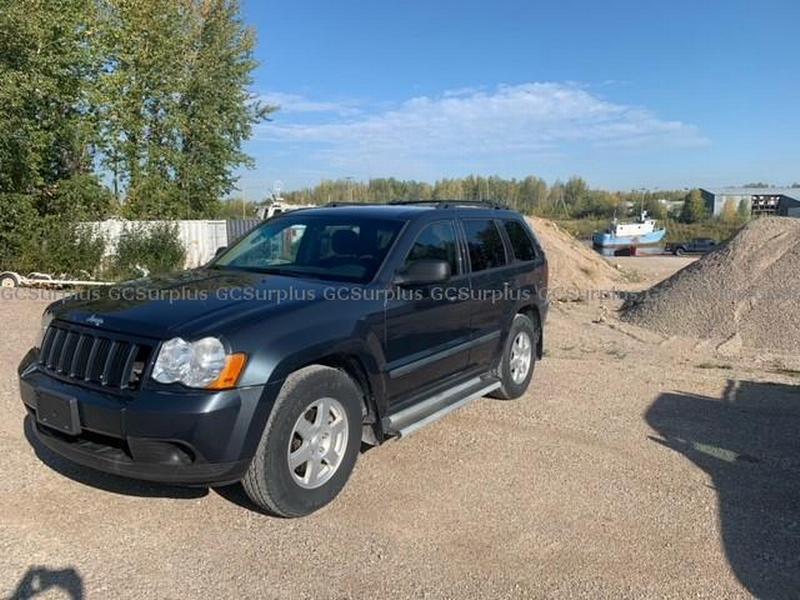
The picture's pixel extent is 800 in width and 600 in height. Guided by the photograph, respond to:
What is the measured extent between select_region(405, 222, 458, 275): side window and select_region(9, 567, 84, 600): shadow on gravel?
2826 mm

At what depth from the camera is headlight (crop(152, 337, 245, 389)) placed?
10.8 ft

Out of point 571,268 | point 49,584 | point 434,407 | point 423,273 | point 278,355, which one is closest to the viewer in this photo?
point 49,584

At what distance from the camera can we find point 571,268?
20.5 metres

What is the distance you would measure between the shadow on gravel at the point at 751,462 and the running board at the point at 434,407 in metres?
1.58

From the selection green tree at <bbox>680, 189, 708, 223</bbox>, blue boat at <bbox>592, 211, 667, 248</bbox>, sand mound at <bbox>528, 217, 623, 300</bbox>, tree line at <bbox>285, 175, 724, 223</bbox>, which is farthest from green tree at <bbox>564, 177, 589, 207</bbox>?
sand mound at <bbox>528, 217, 623, 300</bbox>

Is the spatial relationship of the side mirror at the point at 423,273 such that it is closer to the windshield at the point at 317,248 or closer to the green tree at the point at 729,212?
the windshield at the point at 317,248

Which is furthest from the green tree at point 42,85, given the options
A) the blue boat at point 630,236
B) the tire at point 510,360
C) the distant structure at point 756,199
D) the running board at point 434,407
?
the distant structure at point 756,199

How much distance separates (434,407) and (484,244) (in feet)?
5.94

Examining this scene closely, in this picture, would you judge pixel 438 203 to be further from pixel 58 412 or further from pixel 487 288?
pixel 58 412

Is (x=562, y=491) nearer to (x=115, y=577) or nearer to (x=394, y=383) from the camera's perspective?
(x=394, y=383)

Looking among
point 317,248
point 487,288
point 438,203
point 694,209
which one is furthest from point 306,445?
point 694,209

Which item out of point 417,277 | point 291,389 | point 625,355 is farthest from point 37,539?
point 625,355

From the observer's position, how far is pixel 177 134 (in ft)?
81.9

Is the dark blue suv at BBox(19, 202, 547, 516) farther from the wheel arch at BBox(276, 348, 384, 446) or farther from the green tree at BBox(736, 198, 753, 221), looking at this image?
the green tree at BBox(736, 198, 753, 221)
